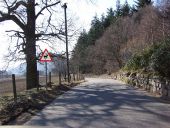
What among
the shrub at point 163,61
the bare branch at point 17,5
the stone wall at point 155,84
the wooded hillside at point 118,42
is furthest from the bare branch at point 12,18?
the wooded hillside at point 118,42

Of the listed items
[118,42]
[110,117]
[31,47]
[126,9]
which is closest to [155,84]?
[110,117]

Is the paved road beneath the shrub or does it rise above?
beneath

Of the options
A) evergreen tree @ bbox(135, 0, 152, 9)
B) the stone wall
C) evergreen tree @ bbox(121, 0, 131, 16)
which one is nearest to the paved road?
the stone wall

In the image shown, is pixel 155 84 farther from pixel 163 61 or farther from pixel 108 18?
pixel 108 18

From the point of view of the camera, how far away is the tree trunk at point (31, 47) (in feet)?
102

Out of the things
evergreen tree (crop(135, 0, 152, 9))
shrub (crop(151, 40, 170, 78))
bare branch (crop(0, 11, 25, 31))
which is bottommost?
shrub (crop(151, 40, 170, 78))

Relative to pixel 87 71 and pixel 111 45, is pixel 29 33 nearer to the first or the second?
pixel 111 45

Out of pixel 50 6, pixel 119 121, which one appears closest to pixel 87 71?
pixel 50 6

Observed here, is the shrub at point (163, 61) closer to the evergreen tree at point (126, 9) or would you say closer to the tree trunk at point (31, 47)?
the tree trunk at point (31, 47)

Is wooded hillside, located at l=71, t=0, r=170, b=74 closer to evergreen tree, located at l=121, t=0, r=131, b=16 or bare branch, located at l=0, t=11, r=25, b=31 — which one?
evergreen tree, located at l=121, t=0, r=131, b=16

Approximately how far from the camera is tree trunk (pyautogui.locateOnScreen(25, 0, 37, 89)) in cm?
3112

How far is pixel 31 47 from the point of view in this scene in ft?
102

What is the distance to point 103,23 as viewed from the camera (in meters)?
119

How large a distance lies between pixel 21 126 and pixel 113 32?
2977 inches
